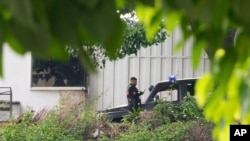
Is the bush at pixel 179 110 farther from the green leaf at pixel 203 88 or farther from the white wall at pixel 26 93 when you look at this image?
the white wall at pixel 26 93

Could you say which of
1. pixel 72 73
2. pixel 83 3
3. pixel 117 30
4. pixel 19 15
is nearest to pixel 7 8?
pixel 19 15

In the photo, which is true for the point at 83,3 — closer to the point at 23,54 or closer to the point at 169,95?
the point at 23,54

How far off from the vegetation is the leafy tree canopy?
22.8ft

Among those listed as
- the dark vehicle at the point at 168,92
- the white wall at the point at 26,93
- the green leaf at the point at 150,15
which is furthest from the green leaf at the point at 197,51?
the white wall at the point at 26,93

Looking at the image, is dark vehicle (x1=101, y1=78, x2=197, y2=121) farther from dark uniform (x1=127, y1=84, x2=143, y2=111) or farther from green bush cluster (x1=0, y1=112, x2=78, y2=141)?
green bush cluster (x1=0, y1=112, x2=78, y2=141)

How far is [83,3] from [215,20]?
0.39 metres

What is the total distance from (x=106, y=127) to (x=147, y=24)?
7680mm

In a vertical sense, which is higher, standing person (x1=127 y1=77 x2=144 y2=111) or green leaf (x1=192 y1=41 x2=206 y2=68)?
green leaf (x1=192 y1=41 x2=206 y2=68)

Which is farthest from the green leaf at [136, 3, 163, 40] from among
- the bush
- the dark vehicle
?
the dark vehicle

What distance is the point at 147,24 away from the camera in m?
2.23

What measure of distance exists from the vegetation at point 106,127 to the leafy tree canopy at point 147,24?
6.94 meters

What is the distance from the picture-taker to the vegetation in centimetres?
923

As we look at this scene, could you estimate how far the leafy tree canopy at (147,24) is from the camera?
5.44 feet

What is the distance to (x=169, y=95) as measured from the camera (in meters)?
11.3
